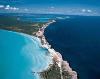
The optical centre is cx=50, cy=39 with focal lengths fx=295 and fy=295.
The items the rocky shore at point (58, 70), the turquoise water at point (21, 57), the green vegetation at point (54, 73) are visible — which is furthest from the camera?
the turquoise water at point (21, 57)

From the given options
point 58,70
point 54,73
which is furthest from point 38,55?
point 54,73

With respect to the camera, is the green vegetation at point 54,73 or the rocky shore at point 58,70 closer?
the green vegetation at point 54,73

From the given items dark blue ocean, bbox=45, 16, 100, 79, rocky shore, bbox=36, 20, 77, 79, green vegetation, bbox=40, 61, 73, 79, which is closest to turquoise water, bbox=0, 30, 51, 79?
rocky shore, bbox=36, 20, 77, 79

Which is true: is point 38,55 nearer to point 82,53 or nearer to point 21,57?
point 21,57

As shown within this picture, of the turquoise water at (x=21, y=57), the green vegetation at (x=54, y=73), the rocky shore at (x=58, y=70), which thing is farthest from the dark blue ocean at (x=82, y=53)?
the turquoise water at (x=21, y=57)

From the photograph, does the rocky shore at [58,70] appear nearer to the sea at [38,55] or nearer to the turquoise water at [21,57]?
the sea at [38,55]

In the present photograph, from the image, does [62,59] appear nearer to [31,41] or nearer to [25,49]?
[25,49]

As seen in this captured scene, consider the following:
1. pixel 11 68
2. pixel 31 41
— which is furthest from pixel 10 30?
pixel 11 68

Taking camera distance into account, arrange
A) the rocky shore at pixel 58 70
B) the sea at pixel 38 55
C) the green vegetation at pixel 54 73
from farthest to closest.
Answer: the sea at pixel 38 55 < the rocky shore at pixel 58 70 < the green vegetation at pixel 54 73

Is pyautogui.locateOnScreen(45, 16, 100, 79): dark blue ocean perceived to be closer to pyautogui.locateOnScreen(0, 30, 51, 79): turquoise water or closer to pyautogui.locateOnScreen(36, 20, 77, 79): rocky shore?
pyautogui.locateOnScreen(36, 20, 77, 79): rocky shore
